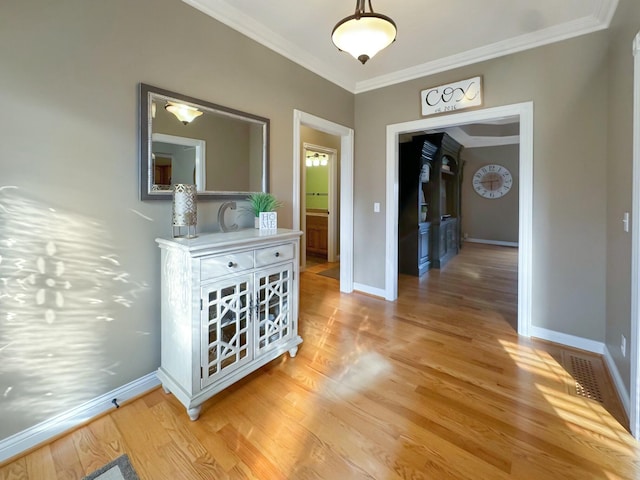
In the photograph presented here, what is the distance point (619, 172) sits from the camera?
6.29ft

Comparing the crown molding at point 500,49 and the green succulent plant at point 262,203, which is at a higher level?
the crown molding at point 500,49

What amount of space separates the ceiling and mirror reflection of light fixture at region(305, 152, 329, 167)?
9.34 feet

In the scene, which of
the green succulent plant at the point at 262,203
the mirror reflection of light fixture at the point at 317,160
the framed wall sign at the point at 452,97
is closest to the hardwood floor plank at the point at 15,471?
the green succulent plant at the point at 262,203

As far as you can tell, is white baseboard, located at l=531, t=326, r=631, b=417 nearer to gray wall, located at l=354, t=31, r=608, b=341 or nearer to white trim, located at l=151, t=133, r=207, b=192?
gray wall, located at l=354, t=31, r=608, b=341

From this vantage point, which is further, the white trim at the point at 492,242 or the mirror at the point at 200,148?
the white trim at the point at 492,242

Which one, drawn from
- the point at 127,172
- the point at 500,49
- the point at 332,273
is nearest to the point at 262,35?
the point at 127,172

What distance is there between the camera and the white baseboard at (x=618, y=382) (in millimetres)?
1675

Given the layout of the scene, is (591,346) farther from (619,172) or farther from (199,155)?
(199,155)

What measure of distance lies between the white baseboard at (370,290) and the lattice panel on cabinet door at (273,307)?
1.77m

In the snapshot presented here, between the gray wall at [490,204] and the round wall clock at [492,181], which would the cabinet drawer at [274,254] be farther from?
the round wall clock at [492,181]

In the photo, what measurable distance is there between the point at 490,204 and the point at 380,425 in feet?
26.8

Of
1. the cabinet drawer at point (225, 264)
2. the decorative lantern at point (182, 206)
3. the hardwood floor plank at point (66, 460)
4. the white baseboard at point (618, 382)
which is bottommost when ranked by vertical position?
the hardwood floor plank at point (66, 460)

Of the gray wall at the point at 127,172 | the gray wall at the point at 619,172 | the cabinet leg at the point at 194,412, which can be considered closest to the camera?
the gray wall at the point at 127,172

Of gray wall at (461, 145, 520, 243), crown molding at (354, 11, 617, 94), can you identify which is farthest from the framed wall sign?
gray wall at (461, 145, 520, 243)
